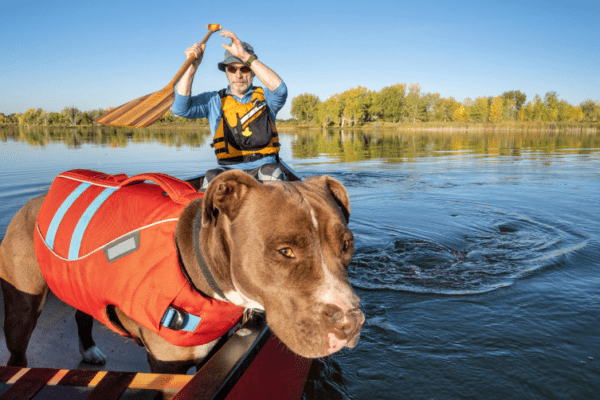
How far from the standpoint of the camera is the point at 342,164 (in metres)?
18.7

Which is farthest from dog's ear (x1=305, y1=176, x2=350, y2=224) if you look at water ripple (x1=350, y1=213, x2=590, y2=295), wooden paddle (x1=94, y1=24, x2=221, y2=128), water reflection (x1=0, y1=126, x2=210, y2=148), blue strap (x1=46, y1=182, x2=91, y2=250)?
water reflection (x1=0, y1=126, x2=210, y2=148)

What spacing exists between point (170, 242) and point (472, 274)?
458cm

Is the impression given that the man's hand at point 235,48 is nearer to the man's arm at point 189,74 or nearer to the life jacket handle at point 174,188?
the man's arm at point 189,74

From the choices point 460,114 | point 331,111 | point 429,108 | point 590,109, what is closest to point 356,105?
point 331,111

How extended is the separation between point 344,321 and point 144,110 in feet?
15.1

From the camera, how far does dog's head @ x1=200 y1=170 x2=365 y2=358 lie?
5.86ft

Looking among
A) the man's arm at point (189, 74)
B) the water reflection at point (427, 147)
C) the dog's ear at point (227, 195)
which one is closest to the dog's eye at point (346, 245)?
the dog's ear at point (227, 195)

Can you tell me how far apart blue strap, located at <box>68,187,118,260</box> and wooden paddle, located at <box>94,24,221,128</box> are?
2507 millimetres

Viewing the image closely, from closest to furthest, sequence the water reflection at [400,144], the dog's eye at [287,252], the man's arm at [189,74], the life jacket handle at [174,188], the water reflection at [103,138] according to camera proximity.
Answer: the dog's eye at [287,252]
the life jacket handle at [174,188]
the man's arm at [189,74]
the water reflection at [400,144]
the water reflection at [103,138]

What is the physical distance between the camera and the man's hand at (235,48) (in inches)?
167

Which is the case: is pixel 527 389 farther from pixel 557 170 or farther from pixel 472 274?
pixel 557 170

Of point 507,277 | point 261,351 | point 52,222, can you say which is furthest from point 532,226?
point 52,222

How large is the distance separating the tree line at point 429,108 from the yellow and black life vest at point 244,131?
115286mm

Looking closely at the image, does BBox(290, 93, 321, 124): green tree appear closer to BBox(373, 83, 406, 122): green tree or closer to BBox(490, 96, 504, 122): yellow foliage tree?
BBox(373, 83, 406, 122): green tree
